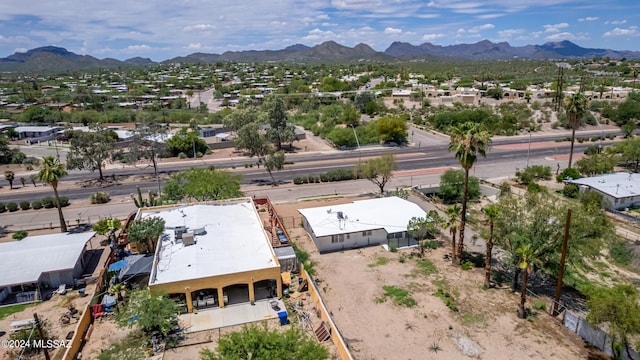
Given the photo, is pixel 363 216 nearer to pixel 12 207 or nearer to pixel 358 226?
pixel 358 226

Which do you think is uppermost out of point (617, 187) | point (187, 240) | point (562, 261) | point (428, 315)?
A: point (562, 261)

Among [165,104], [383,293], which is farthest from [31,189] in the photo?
[165,104]

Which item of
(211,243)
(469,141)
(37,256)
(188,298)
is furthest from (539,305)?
(37,256)

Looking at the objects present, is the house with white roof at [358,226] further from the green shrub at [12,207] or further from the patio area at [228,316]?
the green shrub at [12,207]

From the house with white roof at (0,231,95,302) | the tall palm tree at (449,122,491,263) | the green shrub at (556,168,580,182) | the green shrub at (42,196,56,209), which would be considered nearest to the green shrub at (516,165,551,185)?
the green shrub at (556,168,580,182)

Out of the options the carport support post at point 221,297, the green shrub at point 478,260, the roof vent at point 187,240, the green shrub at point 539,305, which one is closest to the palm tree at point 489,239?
the green shrub at point 478,260

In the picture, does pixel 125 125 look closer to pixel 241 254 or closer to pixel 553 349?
pixel 241 254
